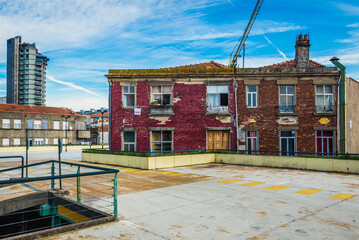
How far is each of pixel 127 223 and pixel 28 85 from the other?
5218 inches

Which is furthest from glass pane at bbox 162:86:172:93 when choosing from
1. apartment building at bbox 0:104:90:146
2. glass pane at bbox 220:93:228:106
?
apartment building at bbox 0:104:90:146

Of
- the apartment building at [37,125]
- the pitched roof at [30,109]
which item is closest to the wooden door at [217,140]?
the apartment building at [37,125]

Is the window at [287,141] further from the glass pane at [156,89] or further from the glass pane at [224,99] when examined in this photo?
the glass pane at [156,89]

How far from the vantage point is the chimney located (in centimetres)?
2534

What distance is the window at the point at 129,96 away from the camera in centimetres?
2600

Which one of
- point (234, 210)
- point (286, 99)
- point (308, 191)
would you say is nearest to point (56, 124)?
point (286, 99)

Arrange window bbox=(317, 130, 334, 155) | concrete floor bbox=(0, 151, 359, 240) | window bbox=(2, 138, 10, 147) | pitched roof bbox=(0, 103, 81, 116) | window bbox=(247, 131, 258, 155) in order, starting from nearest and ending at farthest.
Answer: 1. concrete floor bbox=(0, 151, 359, 240)
2. window bbox=(317, 130, 334, 155)
3. window bbox=(247, 131, 258, 155)
4. window bbox=(2, 138, 10, 147)
5. pitched roof bbox=(0, 103, 81, 116)

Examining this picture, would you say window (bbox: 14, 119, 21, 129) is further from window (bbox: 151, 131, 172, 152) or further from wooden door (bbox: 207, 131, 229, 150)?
wooden door (bbox: 207, 131, 229, 150)

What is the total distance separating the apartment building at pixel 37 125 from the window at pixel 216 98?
41.9m

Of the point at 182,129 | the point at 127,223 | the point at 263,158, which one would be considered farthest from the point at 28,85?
the point at 127,223

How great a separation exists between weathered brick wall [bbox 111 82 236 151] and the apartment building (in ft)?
126

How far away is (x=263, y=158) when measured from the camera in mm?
20078

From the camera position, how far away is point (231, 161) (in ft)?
71.4

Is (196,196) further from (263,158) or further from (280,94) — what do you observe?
(280,94)
